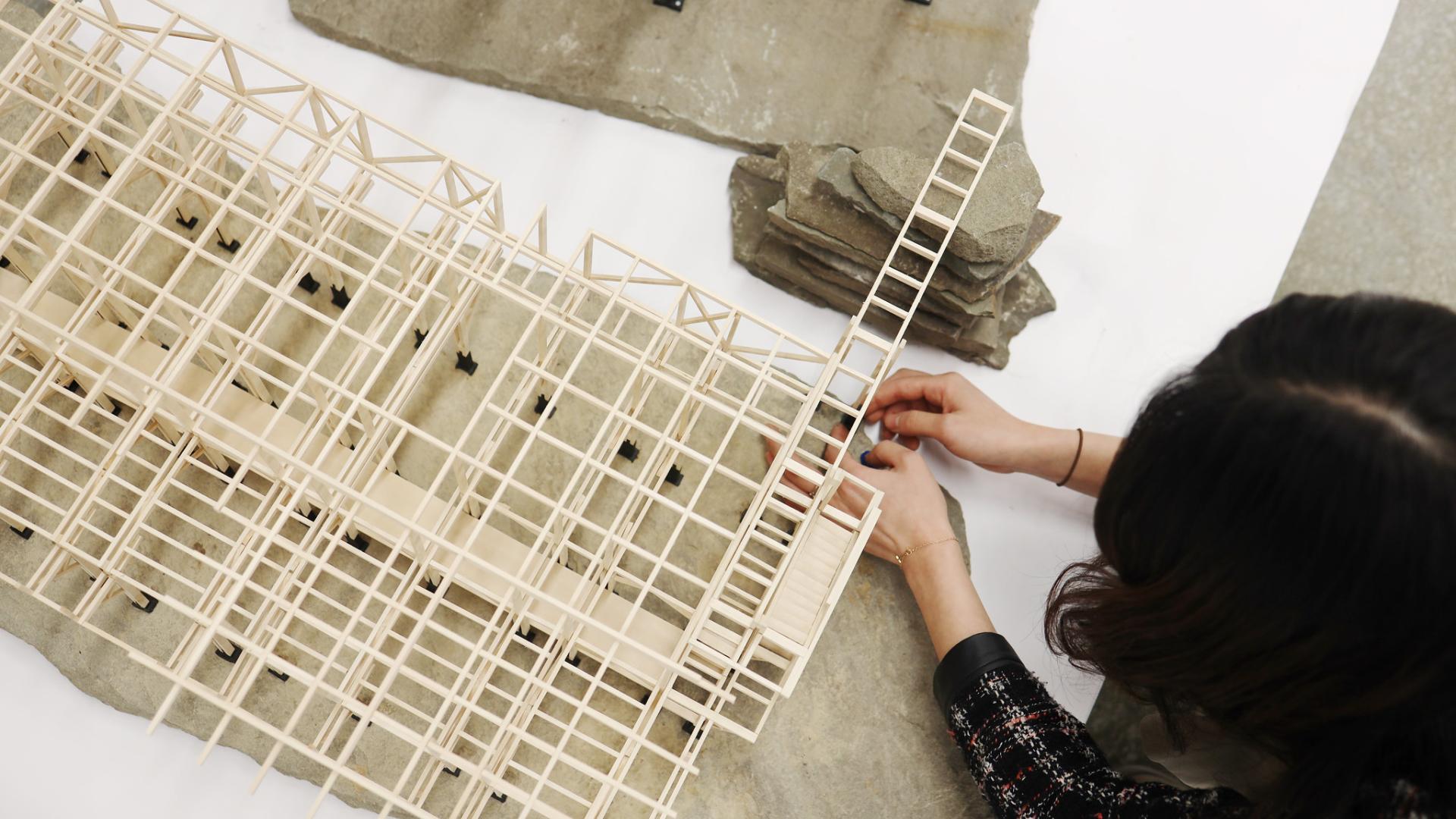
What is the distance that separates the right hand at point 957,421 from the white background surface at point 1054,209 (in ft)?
0.42

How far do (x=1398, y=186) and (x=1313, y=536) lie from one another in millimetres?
1637

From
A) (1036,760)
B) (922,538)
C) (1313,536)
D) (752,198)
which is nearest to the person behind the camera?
(1313,536)

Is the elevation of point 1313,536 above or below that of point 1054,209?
below

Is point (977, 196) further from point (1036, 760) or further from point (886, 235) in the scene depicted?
point (1036, 760)

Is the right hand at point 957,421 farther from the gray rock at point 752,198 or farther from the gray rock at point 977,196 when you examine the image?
the gray rock at point 752,198

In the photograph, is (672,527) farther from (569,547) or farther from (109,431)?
(109,431)

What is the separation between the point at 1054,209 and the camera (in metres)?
2.07

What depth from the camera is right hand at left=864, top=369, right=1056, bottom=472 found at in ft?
5.78

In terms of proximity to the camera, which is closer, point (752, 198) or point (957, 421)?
point (957, 421)

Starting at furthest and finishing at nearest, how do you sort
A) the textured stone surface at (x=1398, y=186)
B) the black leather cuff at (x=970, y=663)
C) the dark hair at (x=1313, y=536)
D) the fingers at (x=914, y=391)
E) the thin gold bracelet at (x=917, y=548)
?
the textured stone surface at (x=1398, y=186)
the fingers at (x=914, y=391)
the thin gold bracelet at (x=917, y=548)
the black leather cuff at (x=970, y=663)
the dark hair at (x=1313, y=536)

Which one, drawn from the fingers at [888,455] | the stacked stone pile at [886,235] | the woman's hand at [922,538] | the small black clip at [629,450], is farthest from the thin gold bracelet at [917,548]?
the small black clip at [629,450]

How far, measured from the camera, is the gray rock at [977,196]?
172 centimetres

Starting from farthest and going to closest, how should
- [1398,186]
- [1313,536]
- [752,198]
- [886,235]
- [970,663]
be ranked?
1. [1398,186]
2. [752,198]
3. [886,235]
4. [970,663]
5. [1313,536]

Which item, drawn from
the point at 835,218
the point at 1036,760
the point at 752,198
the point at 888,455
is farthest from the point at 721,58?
the point at 1036,760
